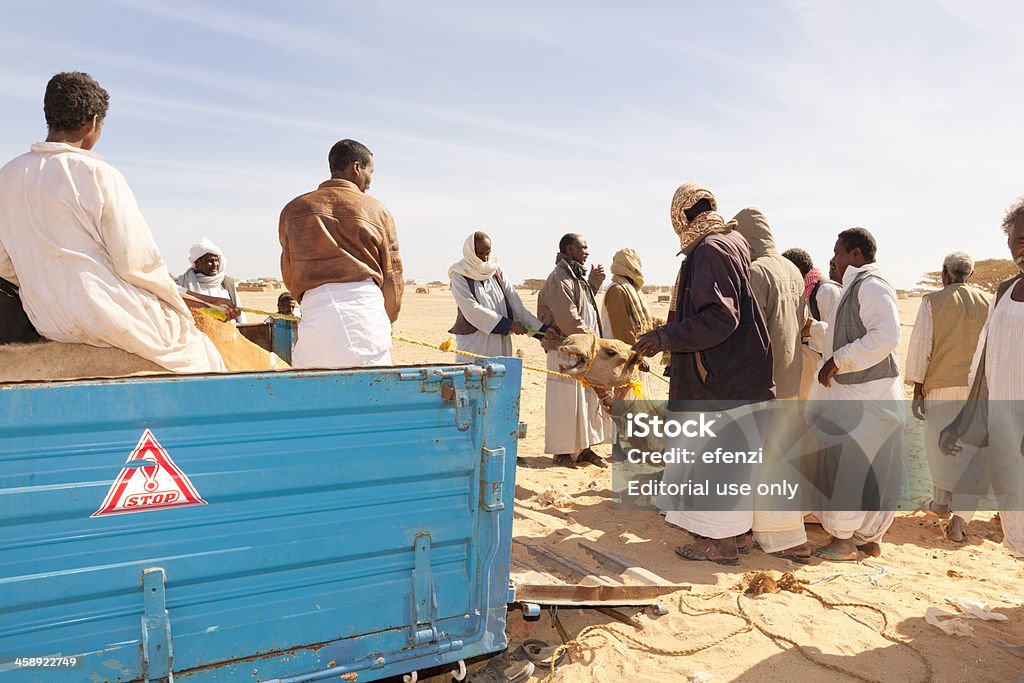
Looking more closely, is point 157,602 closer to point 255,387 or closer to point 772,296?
point 255,387

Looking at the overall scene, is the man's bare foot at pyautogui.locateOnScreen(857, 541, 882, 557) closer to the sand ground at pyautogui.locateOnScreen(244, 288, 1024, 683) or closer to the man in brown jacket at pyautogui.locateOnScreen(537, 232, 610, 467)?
the sand ground at pyautogui.locateOnScreen(244, 288, 1024, 683)

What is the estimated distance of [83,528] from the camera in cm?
207

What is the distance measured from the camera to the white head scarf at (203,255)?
676cm

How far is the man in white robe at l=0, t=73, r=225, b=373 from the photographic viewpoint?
2.59 meters

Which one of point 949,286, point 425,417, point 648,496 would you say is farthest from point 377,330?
point 949,286

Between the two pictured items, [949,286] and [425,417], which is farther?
[949,286]

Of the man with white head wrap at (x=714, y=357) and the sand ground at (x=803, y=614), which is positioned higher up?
the man with white head wrap at (x=714, y=357)

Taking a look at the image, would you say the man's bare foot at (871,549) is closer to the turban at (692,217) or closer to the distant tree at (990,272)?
the turban at (692,217)

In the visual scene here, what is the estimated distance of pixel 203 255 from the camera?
6.80 metres

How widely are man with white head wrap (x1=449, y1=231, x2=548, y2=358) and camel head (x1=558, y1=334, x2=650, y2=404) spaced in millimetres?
1613

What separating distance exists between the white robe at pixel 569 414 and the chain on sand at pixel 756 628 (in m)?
3.12

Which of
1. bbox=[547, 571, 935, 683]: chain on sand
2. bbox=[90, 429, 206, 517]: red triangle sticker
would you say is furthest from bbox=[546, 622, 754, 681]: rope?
bbox=[90, 429, 206, 517]: red triangle sticker

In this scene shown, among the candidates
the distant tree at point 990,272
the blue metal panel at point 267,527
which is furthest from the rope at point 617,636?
the distant tree at point 990,272

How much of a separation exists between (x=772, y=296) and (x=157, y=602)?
410cm
